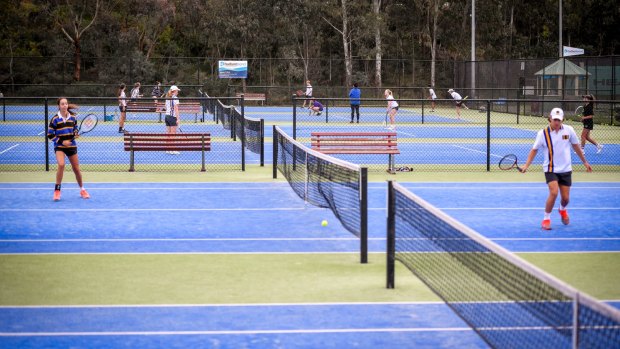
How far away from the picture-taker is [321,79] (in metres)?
71.7

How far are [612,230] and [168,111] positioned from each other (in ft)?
49.8

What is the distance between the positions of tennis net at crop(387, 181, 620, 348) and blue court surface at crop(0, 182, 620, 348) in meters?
0.26

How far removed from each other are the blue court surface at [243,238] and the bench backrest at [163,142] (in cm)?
230

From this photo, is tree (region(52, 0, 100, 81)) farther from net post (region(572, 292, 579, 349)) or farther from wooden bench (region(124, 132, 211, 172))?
net post (region(572, 292, 579, 349))

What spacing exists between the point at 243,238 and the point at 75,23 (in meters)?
60.5

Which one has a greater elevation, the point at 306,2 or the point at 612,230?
the point at 306,2

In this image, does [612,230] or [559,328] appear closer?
[559,328]

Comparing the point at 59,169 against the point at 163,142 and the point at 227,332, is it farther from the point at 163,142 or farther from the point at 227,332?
the point at 227,332

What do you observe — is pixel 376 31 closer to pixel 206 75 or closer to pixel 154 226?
pixel 206 75

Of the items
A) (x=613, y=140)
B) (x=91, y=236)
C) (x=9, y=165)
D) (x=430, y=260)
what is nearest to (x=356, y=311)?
(x=430, y=260)

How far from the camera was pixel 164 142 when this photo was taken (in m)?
23.5

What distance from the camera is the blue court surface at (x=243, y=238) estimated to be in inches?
335

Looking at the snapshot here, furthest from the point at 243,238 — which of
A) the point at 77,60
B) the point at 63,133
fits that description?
the point at 77,60

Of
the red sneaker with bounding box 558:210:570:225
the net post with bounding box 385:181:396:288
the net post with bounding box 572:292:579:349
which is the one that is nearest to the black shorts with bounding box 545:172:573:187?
the red sneaker with bounding box 558:210:570:225
